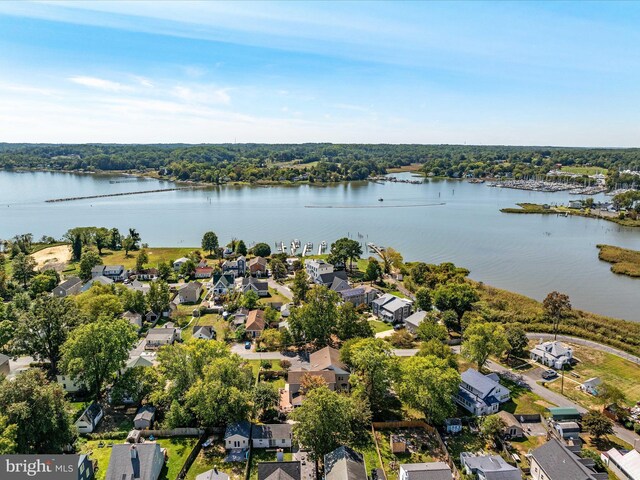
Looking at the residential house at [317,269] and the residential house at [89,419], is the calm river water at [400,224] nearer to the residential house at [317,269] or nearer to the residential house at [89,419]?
the residential house at [317,269]

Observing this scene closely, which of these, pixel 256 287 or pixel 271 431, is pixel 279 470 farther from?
pixel 256 287

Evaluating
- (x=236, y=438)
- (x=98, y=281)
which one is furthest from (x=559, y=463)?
(x=98, y=281)

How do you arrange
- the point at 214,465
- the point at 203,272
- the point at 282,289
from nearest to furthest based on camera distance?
the point at 214,465, the point at 282,289, the point at 203,272

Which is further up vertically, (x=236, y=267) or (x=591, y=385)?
(x=236, y=267)

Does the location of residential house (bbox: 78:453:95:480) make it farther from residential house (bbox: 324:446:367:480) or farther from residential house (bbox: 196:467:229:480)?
residential house (bbox: 324:446:367:480)

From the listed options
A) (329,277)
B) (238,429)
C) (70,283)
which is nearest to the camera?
(238,429)

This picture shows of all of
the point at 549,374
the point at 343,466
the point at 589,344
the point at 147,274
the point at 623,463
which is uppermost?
the point at 343,466

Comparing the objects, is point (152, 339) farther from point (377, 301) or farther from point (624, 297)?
point (624, 297)
